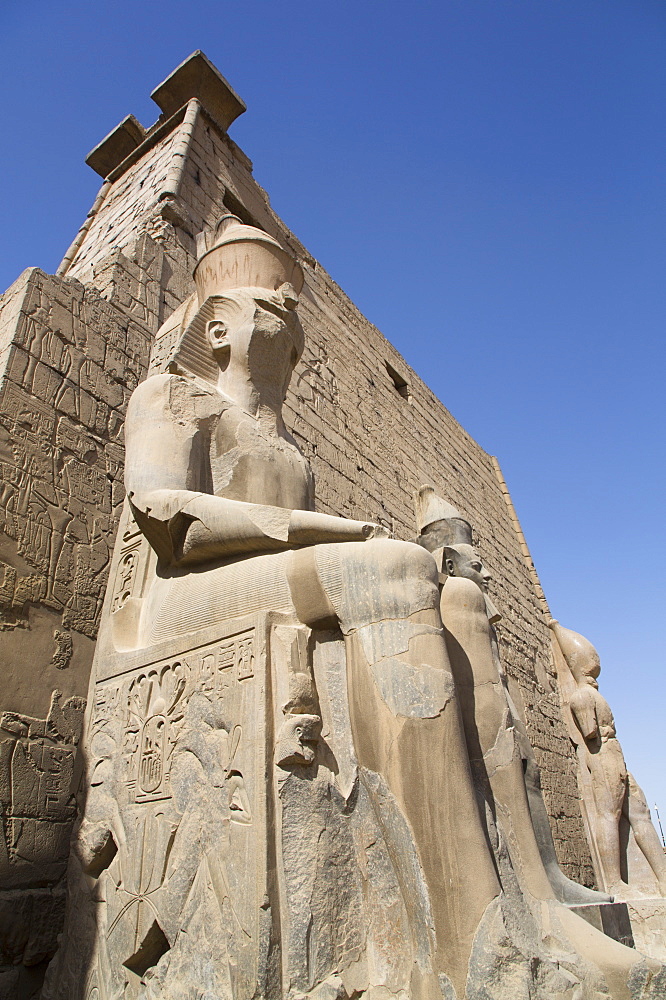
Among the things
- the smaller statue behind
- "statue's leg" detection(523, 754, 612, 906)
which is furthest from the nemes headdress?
the smaller statue behind

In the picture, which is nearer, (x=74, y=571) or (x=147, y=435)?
(x=147, y=435)

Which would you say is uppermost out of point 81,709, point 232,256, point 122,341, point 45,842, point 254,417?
point 122,341

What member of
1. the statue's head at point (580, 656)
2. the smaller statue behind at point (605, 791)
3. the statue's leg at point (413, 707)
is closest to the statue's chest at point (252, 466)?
the statue's leg at point (413, 707)

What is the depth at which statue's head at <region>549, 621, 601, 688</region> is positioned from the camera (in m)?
6.94

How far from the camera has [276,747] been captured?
1.48m

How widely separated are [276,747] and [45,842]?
113 cm

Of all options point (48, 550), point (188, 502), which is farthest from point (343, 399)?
point (188, 502)

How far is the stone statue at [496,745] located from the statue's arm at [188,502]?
0.34 m

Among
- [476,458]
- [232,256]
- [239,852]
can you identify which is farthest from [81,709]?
[476,458]

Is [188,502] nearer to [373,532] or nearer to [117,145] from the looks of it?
[373,532]

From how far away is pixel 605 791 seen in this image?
5.71 metres

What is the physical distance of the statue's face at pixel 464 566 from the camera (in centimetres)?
259

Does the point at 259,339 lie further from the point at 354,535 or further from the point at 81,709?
the point at 81,709

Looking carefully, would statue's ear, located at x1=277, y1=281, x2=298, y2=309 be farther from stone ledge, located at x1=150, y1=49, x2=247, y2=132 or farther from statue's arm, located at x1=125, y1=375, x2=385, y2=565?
stone ledge, located at x1=150, y1=49, x2=247, y2=132
